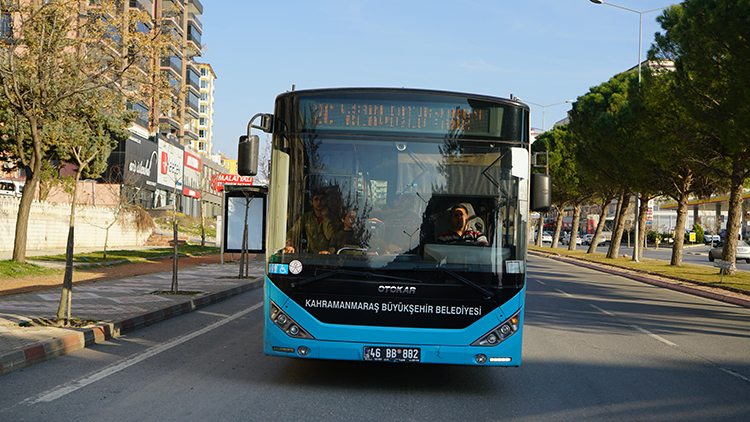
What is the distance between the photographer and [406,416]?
17.4 feet

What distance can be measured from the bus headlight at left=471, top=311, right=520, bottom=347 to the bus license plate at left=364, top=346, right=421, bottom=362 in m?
0.54

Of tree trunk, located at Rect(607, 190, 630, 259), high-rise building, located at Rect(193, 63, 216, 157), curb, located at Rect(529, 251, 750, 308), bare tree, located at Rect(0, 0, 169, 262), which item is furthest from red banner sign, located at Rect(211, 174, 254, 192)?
high-rise building, located at Rect(193, 63, 216, 157)

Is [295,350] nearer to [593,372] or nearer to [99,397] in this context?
[99,397]

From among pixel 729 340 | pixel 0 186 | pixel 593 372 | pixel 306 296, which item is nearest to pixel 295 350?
pixel 306 296

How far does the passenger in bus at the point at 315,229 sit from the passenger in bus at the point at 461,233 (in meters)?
1.04

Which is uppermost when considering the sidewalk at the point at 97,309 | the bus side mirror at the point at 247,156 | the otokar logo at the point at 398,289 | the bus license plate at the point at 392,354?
the bus side mirror at the point at 247,156

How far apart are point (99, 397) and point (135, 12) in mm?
13234

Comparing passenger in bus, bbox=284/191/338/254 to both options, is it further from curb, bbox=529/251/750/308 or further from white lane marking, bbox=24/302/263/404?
curb, bbox=529/251/750/308

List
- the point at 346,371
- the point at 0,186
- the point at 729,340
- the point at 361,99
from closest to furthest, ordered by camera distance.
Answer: the point at 361,99 → the point at 346,371 → the point at 729,340 → the point at 0,186

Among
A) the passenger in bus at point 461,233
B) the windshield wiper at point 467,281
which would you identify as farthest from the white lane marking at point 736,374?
the passenger in bus at point 461,233

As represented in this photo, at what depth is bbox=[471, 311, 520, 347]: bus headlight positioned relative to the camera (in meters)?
5.99

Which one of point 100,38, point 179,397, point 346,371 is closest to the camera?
point 179,397

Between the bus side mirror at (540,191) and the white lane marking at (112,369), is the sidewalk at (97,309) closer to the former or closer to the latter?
the white lane marking at (112,369)

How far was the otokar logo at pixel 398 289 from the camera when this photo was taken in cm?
593
